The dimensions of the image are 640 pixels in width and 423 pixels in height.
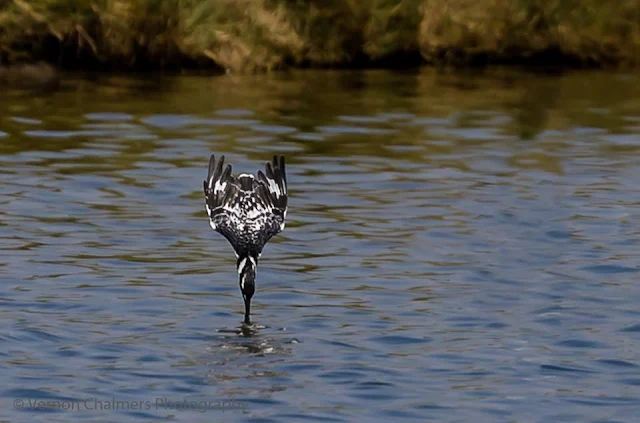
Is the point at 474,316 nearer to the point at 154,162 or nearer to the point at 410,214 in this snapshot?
the point at 410,214

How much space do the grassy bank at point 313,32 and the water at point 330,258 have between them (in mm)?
805

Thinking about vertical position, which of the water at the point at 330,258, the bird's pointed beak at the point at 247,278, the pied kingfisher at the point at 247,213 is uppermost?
the pied kingfisher at the point at 247,213

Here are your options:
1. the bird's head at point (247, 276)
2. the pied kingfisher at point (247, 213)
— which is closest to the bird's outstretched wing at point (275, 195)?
the pied kingfisher at point (247, 213)

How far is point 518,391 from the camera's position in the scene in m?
8.82

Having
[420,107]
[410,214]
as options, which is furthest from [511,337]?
[420,107]

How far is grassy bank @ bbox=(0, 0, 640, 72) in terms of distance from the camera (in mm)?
21281

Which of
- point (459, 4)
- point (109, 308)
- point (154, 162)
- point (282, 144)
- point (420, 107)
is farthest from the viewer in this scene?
point (459, 4)

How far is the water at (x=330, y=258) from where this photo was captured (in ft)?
28.9

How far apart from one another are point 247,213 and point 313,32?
12.5 m

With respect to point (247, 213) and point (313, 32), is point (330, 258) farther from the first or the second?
point (313, 32)

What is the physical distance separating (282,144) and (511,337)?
802 centimetres

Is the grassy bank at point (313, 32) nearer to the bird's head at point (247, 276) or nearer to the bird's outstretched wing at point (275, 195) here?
the bird's outstretched wing at point (275, 195)

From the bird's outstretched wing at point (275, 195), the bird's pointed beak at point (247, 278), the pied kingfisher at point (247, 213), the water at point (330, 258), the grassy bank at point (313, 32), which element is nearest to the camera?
the water at point (330, 258)

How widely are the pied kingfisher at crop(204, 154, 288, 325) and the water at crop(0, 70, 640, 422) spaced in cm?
42
